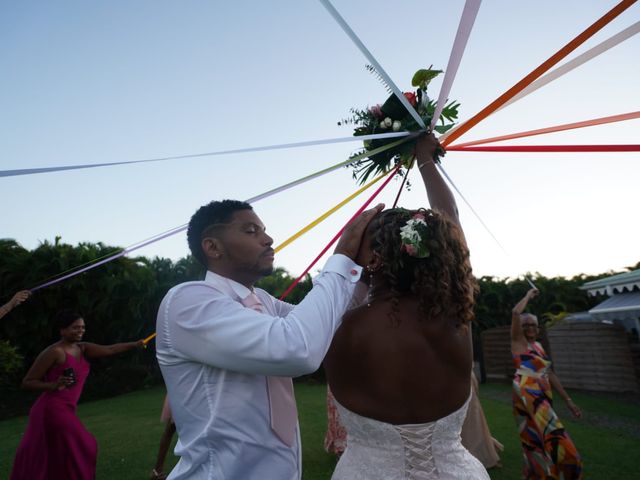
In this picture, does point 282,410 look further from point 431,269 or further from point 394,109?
point 394,109

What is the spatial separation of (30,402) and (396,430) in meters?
15.6

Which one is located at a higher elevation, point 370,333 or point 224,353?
point 224,353

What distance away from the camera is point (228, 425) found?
167 centimetres

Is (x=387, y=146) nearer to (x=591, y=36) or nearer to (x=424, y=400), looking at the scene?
(x=591, y=36)

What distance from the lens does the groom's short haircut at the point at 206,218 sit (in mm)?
2232

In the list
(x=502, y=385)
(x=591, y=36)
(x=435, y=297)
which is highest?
(x=591, y=36)

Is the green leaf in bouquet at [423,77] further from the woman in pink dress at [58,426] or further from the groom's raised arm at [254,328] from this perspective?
the woman in pink dress at [58,426]

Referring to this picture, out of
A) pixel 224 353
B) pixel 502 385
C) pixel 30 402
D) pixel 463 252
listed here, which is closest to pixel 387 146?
pixel 463 252

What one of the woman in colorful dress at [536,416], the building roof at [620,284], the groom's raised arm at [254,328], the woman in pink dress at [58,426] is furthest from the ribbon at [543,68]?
the building roof at [620,284]

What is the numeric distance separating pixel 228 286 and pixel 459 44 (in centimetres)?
187

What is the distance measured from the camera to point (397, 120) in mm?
3234

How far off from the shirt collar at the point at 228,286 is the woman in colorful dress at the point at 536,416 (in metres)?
4.50

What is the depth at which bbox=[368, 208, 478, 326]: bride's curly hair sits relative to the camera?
194 cm

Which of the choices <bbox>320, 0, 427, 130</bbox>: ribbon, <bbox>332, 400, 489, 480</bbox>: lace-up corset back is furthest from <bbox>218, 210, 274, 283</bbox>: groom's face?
<bbox>320, 0, 427, 130</bbox>: ribbon
